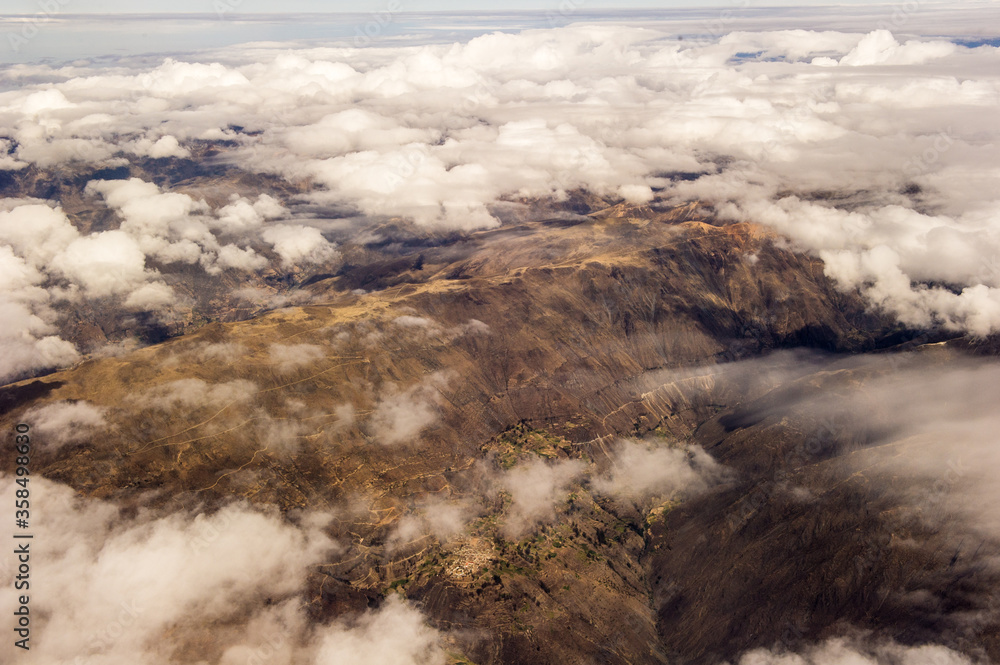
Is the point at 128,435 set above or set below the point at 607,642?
above

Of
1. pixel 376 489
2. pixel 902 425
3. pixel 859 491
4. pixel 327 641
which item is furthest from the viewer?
pixel 902 425

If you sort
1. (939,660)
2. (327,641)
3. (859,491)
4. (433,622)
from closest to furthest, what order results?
(939,660)
(327,641)
(433,622)
(859,491)

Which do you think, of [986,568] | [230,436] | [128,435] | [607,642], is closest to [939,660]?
[986,568]

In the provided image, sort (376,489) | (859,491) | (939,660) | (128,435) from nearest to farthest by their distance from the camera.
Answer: (939,660) < (128,435) < (859,491) < (376,489)

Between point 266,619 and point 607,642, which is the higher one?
point 266,619

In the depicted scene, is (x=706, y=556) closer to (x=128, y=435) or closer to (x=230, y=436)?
(x=230, y=436)

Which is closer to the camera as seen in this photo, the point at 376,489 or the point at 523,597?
the point at 523,597

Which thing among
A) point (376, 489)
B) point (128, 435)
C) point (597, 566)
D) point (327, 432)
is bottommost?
point (597, 566)

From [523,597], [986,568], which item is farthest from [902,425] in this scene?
[523,597]

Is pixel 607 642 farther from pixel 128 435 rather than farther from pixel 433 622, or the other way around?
pixel 128 435
